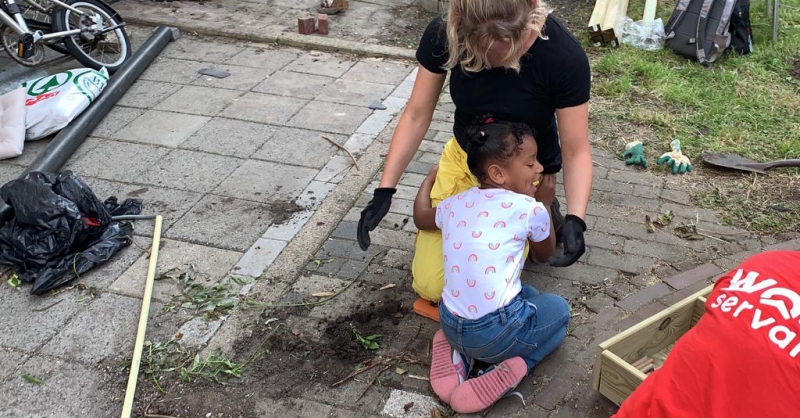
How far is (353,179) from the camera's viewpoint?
4.25 meters

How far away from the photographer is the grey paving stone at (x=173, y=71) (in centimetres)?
581

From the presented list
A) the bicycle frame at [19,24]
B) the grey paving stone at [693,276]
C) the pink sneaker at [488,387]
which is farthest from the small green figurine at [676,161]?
the bicycle frame at [19,24]

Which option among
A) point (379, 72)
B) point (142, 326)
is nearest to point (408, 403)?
point (142, 326)

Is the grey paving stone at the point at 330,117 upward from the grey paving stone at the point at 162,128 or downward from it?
upward

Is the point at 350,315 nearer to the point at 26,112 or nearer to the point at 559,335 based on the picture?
the point at 559,335

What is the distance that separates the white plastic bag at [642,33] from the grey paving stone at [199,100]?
3.72m

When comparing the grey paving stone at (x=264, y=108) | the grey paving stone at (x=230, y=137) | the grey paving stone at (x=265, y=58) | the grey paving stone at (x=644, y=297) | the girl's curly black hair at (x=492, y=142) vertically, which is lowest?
the grey paving stone at (x=265, y=58)

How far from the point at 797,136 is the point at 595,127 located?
141cm

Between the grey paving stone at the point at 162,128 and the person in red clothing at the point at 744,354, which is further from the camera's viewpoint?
the grey paving stone at the point at 162,128

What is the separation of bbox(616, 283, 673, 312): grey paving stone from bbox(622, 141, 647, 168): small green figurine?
1.35 metres

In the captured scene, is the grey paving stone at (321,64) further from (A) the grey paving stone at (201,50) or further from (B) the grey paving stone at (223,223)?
(B) the grey paving stone at (223,223)

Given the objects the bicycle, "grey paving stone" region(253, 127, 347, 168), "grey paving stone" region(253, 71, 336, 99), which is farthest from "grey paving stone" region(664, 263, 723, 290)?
the bicycle

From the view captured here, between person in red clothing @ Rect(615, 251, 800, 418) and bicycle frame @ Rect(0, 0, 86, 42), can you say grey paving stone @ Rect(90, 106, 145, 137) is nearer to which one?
bicycle frame @ Rect(0, 0, 86, 42)

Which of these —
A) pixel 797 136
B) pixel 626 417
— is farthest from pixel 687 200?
pixel 626 417
